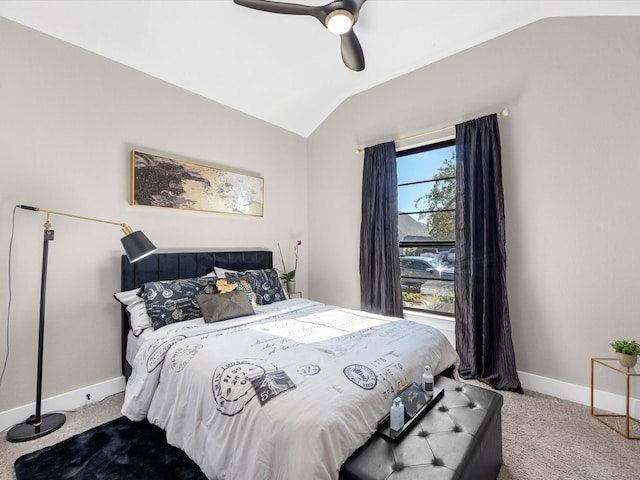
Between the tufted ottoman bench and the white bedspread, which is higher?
the white bedspread

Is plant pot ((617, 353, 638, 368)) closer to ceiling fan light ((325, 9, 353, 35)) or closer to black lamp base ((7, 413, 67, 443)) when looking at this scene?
ceiling fan light ((325, 9, 353, 35))

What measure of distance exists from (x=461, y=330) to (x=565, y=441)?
3.47 ft

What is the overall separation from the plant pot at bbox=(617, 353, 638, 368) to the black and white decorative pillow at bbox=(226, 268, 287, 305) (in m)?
2.73

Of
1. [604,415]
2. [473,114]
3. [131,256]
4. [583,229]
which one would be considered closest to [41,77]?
[131,256]

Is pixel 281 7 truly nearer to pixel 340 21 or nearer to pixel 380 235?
pixel 340 21

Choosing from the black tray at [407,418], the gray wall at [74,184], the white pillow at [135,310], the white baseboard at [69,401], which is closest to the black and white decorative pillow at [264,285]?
the gray wall at [74,184]

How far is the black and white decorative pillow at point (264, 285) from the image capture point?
9.93ft

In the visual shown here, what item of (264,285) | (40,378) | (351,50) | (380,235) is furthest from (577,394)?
(40,378)

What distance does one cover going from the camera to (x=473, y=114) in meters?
2.93

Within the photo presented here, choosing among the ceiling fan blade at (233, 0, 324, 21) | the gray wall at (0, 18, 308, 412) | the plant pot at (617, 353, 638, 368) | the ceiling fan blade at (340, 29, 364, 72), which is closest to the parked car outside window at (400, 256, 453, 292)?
the plant pot at (617, 353, 638, 368)

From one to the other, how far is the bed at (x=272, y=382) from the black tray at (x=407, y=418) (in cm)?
5

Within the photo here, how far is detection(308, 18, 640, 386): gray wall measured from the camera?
2.25 metres

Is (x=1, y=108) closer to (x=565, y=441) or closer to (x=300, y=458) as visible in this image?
(x=300, y=458)

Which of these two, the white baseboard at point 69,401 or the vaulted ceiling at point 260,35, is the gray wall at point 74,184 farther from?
the vaulted ceiling at point 260,35
